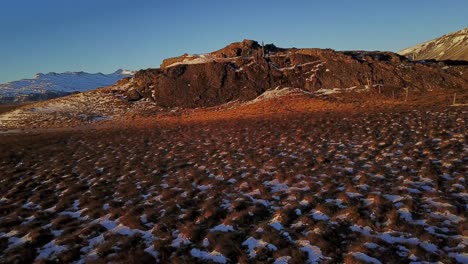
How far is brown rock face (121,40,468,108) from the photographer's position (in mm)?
36125

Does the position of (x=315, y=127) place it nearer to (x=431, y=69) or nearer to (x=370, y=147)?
(x=370, y=147)

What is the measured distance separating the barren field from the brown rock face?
1504cm

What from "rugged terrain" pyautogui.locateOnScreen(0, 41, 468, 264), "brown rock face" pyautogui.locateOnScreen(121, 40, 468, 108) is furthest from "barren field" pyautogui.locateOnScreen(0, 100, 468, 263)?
"brown rock face" pyautogui.locateOnScreen(121, 40, 468, 108)

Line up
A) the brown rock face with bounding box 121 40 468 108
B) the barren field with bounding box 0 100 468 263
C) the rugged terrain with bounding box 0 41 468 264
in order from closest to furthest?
the barren field with bounding box 0 100 468 263 → the rugged terrain with bounding box 0 41 468 264 → the brown rock face with bounding box 121 40 468 108

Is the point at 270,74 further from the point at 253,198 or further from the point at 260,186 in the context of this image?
the point at 253,198

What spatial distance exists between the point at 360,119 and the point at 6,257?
2249cm

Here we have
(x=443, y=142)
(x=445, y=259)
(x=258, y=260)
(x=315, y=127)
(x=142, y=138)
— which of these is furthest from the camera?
(x=142, y=138)

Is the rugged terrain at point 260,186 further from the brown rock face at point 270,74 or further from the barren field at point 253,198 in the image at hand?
the brown rock face at point 270,74

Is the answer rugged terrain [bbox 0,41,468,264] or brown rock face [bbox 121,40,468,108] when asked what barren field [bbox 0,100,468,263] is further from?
brown rock face [bbox 121,40,468,108]

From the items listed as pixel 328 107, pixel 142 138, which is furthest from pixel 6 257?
pixel 328 107

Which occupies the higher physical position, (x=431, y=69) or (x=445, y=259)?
(x=431, y=69)

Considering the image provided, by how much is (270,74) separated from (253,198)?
34.0m

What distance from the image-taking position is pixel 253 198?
11.8 meters

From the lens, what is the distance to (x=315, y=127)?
23.4 metres
